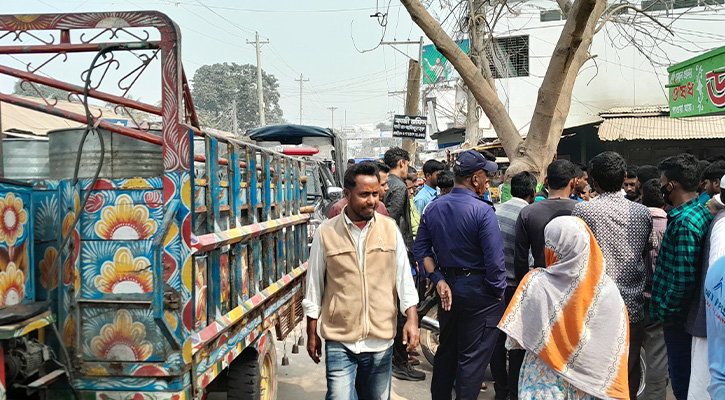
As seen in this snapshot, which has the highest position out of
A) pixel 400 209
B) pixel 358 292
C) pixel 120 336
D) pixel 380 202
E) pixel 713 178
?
pixel 713 178

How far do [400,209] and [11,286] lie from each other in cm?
356

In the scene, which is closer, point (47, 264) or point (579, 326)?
point (47, 264)

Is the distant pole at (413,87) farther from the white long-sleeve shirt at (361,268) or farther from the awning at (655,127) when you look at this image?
the white long-sleeve shirt at (361,268)

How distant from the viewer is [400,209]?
18.1 ft

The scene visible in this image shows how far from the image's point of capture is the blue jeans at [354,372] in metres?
3.15

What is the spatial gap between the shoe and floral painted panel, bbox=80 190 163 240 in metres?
3.66

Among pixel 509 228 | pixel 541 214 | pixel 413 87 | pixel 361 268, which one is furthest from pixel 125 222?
pixel 413 87

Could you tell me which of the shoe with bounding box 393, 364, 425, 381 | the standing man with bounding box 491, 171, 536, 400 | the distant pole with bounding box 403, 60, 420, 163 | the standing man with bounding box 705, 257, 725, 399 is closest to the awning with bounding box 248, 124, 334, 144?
the distant pole with bounding box 403, 60, 420, 163

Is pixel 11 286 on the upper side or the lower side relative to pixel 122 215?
lower

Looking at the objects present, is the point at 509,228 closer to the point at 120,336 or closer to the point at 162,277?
the point at 162,277

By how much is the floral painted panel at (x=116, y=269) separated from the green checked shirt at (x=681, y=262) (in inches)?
112

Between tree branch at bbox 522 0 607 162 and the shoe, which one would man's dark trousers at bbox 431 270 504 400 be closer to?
the shoe

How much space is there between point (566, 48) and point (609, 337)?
13.8 ft

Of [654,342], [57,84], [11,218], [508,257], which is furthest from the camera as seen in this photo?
[508,257]
